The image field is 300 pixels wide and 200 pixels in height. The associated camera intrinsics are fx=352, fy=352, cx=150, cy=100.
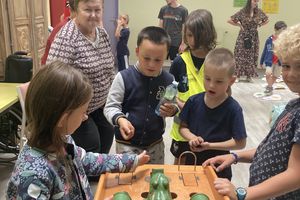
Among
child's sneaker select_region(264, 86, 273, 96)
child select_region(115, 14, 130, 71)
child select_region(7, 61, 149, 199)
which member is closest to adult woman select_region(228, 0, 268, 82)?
child's sneaker select_region(264, 86, 273, 96)

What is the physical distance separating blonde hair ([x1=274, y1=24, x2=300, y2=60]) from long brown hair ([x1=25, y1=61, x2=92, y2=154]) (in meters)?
0.62

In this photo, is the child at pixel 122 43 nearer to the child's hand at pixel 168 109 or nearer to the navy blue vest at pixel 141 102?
the navy blue vest at pixel 141 102

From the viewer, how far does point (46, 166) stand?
96cm

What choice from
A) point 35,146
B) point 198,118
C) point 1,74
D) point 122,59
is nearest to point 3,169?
point 1,74

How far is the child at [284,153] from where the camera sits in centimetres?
103

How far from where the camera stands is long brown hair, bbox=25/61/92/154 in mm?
963

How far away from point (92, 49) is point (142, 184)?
975 mm

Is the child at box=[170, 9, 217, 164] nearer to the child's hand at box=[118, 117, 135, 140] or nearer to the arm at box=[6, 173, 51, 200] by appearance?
the child's hand at box=[118, 117, 135, 140]

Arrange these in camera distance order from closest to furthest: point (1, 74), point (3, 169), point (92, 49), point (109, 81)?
1. point (92, 49)
2. point (109, 81)
3. point (3, 169)
4. point (1, 74)

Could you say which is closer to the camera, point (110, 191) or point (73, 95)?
point (73, 95)

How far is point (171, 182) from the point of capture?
1255 millimetres

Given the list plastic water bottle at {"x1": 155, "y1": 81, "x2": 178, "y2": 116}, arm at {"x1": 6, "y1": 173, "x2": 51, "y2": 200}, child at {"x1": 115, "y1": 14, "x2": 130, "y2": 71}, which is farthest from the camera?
child at {"x1": 115, "y1": 14, "x2": 130, "y2": 71}

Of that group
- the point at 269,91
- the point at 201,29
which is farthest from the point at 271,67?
the point at 201,29

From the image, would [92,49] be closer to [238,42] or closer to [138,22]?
[238,42]
